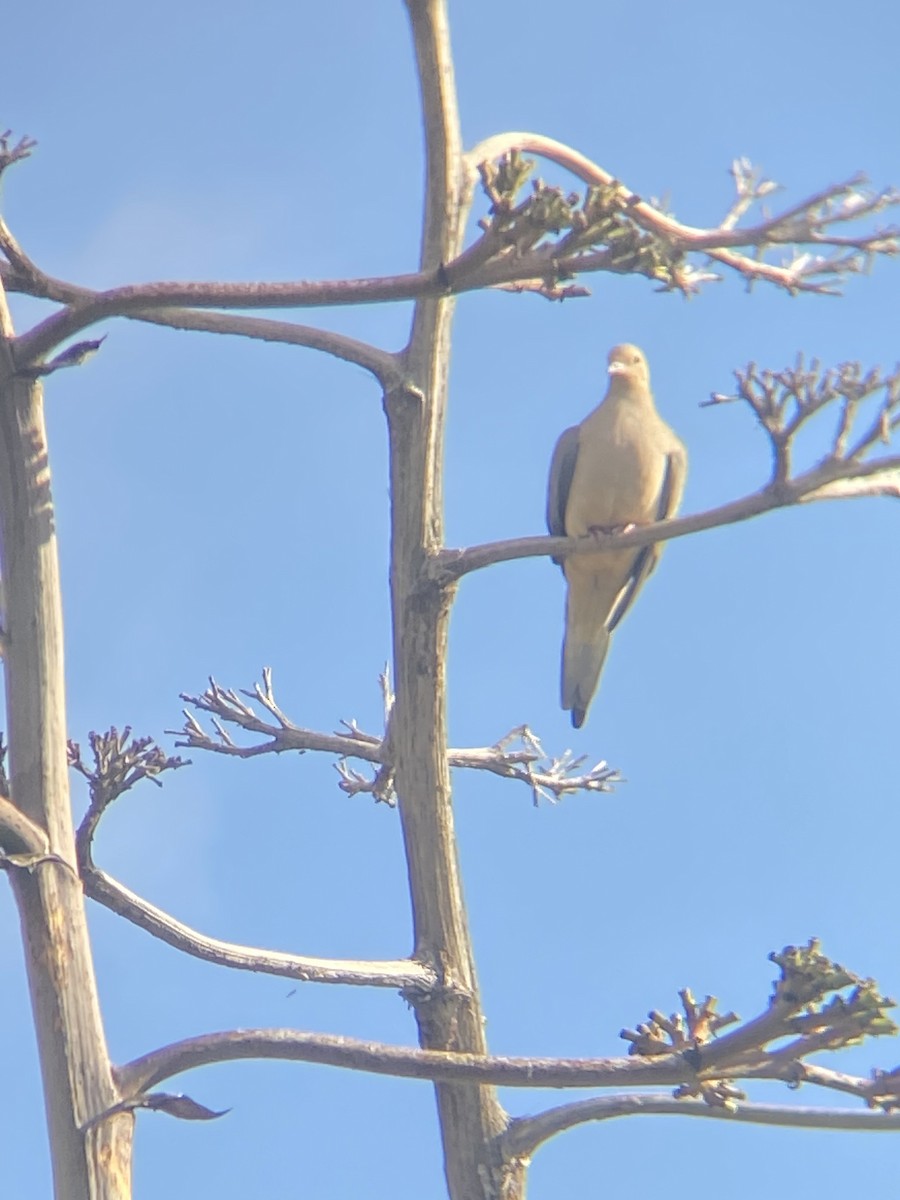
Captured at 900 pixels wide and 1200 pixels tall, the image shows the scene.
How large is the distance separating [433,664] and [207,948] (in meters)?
1.26

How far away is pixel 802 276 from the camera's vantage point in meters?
6.38

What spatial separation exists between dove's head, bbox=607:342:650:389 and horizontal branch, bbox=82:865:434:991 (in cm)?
344

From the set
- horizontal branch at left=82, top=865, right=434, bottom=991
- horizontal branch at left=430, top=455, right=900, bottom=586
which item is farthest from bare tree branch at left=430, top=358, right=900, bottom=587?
horizontal branch at left=82, top=865, right=434, bottom=991

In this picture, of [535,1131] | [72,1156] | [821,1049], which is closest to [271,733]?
[535,1131]

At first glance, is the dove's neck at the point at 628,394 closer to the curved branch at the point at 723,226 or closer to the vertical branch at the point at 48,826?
the curved branch at the point at 723,226

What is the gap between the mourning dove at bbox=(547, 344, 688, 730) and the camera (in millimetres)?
6984

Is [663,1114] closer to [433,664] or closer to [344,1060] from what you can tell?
[344,1060]

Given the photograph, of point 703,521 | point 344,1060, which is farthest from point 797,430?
point 344,1060

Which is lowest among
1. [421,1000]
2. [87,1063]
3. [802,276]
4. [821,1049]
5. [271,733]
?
[821,1049]

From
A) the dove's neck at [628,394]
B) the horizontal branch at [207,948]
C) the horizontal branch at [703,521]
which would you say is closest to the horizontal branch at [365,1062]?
the horizontal branch at [207,948]

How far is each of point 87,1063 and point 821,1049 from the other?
1.99m

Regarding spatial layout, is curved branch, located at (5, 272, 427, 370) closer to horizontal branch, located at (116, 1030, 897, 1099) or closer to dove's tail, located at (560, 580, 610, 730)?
horizontal branch, located at (116, 1030, 897, 1099)

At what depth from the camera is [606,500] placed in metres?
6.97

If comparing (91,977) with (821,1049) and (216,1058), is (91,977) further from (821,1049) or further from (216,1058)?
(821,1049)
